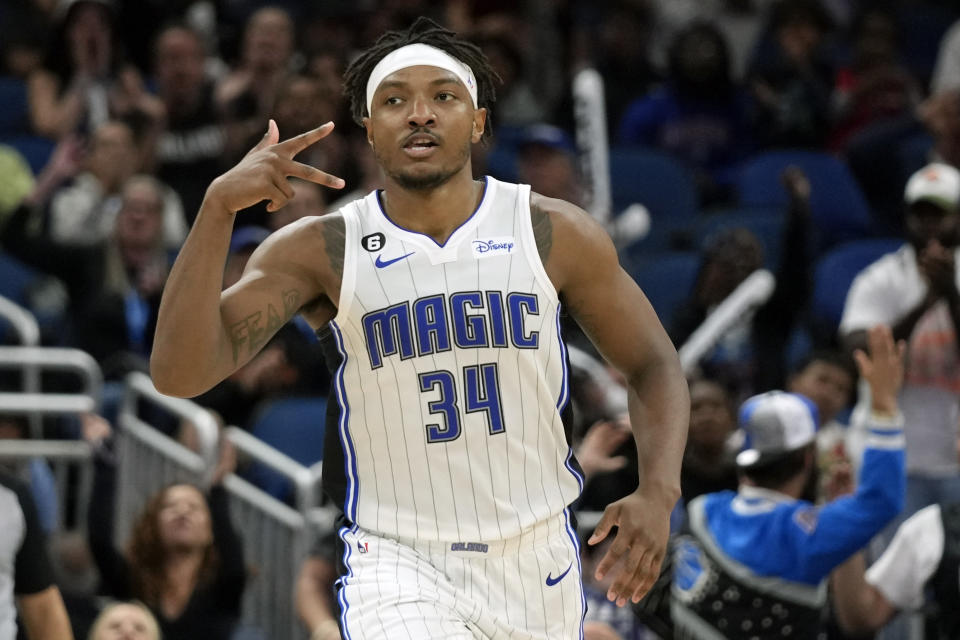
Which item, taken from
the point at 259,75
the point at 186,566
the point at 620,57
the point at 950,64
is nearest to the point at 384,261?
the point at 186,566

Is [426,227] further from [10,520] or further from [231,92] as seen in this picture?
[231,92]

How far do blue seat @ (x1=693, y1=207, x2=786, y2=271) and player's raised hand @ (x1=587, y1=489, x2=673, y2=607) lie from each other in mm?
5360

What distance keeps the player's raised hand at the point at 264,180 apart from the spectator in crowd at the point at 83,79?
6074 mm

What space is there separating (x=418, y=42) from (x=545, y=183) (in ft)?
16.6

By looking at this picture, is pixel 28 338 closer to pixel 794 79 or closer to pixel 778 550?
pixel 778 550

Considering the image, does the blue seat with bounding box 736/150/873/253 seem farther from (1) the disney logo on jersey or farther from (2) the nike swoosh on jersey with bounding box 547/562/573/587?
(2) the nike swoosh on jersey with bounding box 547/562/573/587

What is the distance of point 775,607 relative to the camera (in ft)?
18.9

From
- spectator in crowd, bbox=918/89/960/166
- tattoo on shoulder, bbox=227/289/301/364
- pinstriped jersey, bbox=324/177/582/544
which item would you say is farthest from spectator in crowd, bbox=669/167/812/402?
tattoo on shoulder, bbox=227/289/301/364

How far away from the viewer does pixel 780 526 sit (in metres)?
5.77

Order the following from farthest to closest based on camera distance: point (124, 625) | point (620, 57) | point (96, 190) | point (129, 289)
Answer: point (620, 57)
point (96, 190)
point (129, 289)
point (124, 625)

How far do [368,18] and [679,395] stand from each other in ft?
24.2

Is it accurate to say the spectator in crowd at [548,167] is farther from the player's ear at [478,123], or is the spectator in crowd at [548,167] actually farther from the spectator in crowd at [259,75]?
the player's ear at [478,123]

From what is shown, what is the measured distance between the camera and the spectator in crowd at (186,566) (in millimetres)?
6926

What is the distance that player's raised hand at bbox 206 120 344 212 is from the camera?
365cm
